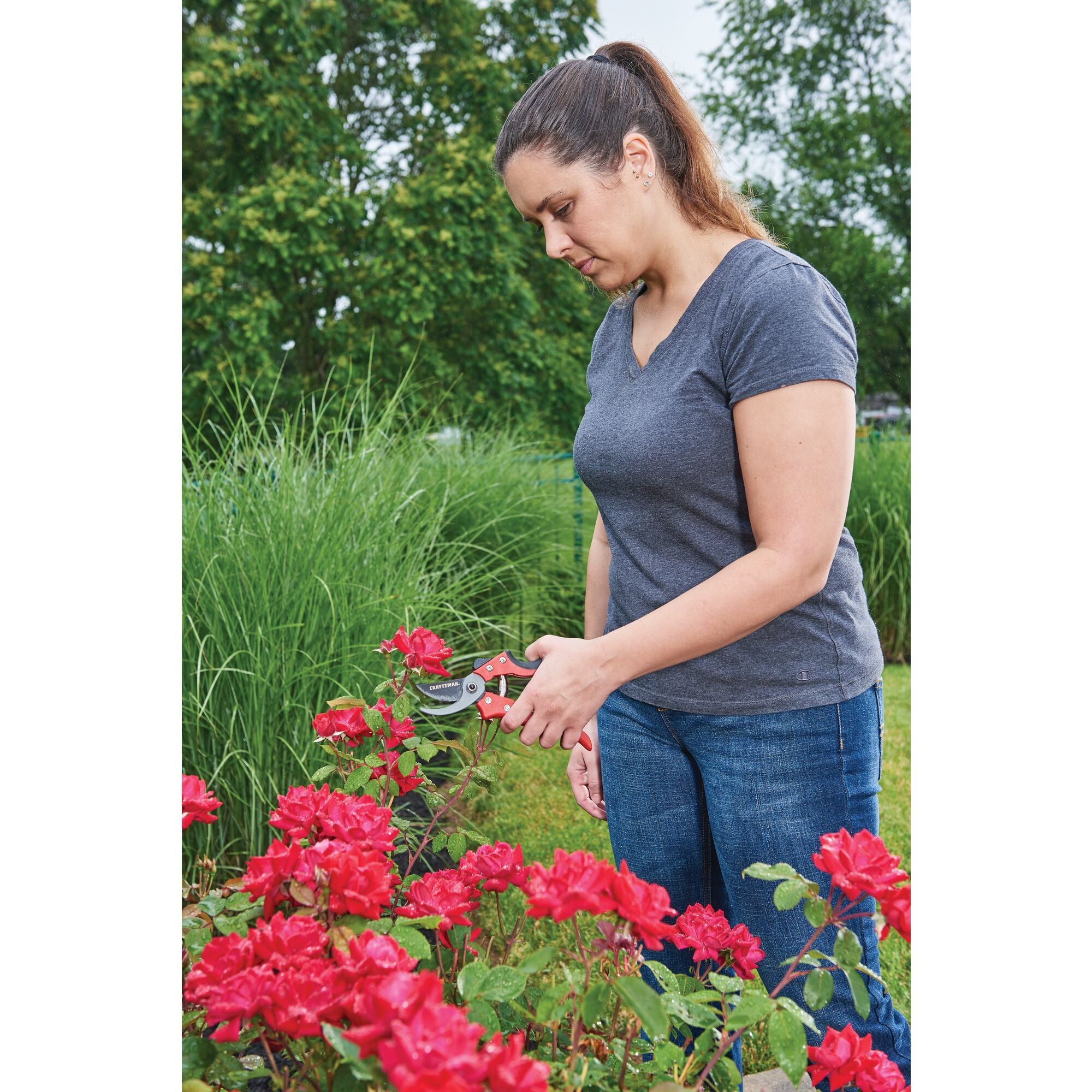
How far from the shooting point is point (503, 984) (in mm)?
774

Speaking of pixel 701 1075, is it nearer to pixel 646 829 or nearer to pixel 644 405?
pixel 646 829

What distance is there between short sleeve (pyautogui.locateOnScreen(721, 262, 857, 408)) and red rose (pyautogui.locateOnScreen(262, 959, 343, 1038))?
31.1 inches

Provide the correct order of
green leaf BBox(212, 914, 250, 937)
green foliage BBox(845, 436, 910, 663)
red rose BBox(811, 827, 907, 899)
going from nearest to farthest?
red rose BBox(811, 827, 907, 899) → green leaf BBox(212, 914, 250, 937) → green foliage BBox(845, 436, 910, 663)

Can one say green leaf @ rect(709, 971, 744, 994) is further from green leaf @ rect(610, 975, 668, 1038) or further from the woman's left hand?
the woman's left hand

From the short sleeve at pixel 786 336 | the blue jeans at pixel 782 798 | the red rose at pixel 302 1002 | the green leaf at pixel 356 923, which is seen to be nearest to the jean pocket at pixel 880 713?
the blue jeans at pixel 782 798

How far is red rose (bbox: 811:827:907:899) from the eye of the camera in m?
0.80

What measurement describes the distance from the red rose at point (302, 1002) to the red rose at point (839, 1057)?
21.0 inches

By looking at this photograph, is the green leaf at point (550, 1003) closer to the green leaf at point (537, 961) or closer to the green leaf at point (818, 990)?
the green leaf at point (537, 961)

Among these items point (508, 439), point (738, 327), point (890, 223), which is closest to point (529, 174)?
point (738, 327)

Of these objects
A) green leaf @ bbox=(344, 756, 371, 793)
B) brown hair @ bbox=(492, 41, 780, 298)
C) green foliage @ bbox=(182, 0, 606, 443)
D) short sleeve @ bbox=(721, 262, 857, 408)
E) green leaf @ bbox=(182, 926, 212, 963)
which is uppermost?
green foliage @ bbox=(182, 0, 606, 443)

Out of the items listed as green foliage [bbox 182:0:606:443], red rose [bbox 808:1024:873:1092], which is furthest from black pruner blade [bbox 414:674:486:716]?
green foliage [bbox 182:0:606:443]

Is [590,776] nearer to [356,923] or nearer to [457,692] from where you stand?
[457,692]

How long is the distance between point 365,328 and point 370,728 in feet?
29.3

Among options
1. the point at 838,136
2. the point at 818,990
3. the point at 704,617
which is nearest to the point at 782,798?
the point at 704,617
